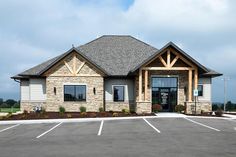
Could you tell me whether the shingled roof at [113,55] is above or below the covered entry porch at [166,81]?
above

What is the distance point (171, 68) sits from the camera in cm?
3142

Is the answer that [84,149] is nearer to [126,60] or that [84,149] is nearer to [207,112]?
[207,112]

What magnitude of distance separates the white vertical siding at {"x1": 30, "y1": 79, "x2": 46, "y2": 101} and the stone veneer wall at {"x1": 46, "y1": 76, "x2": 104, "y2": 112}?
1231 mm

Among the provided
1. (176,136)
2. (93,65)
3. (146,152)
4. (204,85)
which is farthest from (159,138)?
A: (204,85)

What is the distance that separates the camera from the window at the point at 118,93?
3459 cm

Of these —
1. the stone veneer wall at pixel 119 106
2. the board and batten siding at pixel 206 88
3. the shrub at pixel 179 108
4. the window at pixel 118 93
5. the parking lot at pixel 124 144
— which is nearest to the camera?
the parking lot at pixel 124 144

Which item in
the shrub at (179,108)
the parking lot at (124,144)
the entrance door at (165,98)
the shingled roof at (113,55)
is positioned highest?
the shingled roof at (113,55)

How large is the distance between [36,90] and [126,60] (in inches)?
358

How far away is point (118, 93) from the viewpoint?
114 ft

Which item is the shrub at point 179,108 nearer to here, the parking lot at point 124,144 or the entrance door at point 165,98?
the entrance door at point 165,98

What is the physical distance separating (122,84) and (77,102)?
4.51m

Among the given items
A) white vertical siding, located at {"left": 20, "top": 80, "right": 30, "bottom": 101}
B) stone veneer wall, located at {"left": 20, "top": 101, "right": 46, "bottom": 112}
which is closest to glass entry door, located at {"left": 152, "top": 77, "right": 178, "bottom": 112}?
stone veneer wall, located at {"left": 20, "top": 101, "right": 46, "bottom": 112}

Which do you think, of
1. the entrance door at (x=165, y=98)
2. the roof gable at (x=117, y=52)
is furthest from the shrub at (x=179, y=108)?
the roof gable at (x=117, y=52)

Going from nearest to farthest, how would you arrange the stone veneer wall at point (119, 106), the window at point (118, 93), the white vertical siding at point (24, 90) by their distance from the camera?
the stone veneer wall at point (119, 106) → the window at point (118, 93) → the white vertical siding at point (24, 90)
